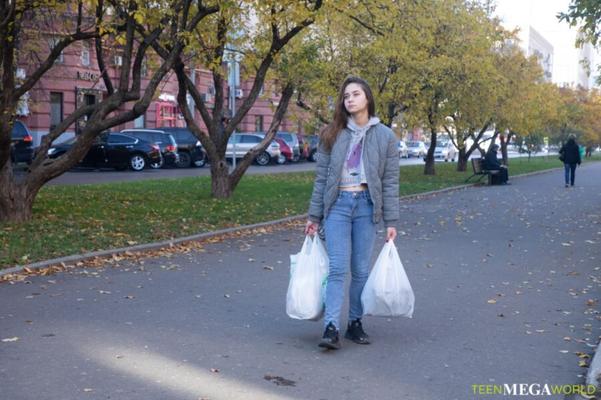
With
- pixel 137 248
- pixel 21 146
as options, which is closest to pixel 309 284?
pixel 137 248

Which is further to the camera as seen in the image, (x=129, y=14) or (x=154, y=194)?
(x=154, y=194)

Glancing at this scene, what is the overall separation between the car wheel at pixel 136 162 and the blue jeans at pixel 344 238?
29209 mm

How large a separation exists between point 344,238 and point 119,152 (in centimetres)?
2928

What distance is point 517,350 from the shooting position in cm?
663

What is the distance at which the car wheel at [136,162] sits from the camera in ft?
115

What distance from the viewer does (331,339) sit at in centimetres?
628

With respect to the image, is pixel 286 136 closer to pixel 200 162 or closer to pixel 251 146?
pixel 251 146

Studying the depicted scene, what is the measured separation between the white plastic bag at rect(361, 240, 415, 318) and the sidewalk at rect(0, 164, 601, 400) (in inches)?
12.4

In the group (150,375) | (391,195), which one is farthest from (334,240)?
(150,375)

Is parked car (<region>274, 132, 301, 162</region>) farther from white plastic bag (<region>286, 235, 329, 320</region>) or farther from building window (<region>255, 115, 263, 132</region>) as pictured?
white plastic bag (<region>286, 235, 329, 320</region>)

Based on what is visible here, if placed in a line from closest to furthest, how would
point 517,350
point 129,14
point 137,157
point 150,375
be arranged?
point 150,375 < point 517,350 < point 129,14 < point 137,157

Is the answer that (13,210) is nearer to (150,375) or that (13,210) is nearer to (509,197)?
(150,375)

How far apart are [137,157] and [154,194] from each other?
14.4 m

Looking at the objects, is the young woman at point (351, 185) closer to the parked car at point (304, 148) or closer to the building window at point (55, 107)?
the building window at point (55, 107)
